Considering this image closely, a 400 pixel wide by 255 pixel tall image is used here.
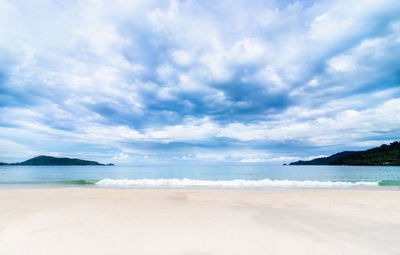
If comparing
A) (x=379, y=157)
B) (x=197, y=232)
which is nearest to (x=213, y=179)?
(x=197, y=232)

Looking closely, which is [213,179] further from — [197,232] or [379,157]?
[379,157]

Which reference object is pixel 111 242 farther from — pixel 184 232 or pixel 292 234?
pixel 292 234

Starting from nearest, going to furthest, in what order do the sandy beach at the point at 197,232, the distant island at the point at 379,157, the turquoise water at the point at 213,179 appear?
the sandy beach at the point at 197,232 → the turquoise water at the point at 213,179 → the distant island at the point at 379,157

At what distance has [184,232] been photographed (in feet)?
15.3

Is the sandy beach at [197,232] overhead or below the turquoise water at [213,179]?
overhead

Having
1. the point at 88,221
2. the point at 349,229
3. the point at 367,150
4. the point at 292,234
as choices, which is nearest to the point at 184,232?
the point at 292,234

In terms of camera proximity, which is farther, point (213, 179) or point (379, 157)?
point (379, 157)

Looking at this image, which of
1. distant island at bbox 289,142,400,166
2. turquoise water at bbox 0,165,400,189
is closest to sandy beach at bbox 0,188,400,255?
turquoise water at bbox 0,165,400,189

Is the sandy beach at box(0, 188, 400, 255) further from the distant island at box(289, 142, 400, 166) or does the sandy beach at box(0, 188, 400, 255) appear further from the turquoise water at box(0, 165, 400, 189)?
the distant island at box(289, 142, 400, 166)

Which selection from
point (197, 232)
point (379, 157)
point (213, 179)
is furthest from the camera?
point (379, 157)

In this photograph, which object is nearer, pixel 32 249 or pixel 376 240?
pixel 32 249

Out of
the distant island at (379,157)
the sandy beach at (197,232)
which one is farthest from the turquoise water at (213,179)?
the distant island at (379,157)

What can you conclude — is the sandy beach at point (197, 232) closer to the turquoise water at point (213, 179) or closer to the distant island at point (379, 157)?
the turquoise water at point (213, 179)

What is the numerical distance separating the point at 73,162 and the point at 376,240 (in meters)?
212
